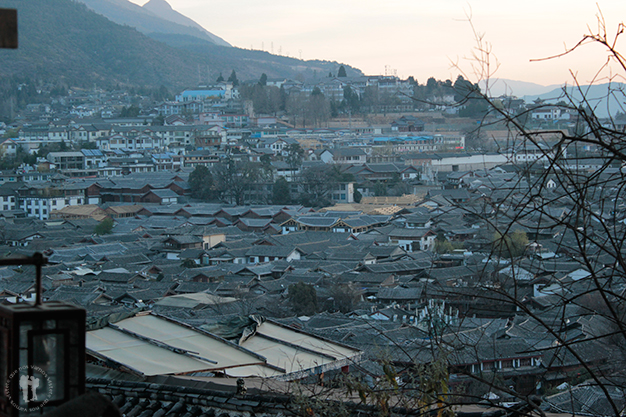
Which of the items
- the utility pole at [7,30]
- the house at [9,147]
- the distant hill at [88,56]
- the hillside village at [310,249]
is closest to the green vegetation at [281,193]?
the hillside village at [310,249]

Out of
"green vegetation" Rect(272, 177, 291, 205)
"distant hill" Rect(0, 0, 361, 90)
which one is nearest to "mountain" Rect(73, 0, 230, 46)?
"distant hill" Rect(0, 0, 361, 90)

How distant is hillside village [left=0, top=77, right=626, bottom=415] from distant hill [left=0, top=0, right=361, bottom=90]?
10118 mm

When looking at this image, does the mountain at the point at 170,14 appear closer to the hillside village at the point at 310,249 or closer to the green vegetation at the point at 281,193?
the hillside village at the point at 310,249

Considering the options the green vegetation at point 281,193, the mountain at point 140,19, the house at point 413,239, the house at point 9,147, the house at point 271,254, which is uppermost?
the mountain at point 140,19

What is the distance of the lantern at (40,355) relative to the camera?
27.0 inches

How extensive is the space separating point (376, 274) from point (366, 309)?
1.64 metres

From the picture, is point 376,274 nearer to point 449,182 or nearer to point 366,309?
point 366,309

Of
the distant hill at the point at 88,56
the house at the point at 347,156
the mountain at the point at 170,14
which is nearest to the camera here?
the house at the point at 347,156

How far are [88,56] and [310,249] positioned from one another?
115 ft

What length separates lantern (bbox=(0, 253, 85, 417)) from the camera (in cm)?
69

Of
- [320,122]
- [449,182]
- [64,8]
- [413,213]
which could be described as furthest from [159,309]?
[64,8]

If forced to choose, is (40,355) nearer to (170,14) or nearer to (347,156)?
(347,156)

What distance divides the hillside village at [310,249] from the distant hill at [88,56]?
33.2ft

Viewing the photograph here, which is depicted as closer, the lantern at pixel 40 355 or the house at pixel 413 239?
the lantern at pixel 40 355
